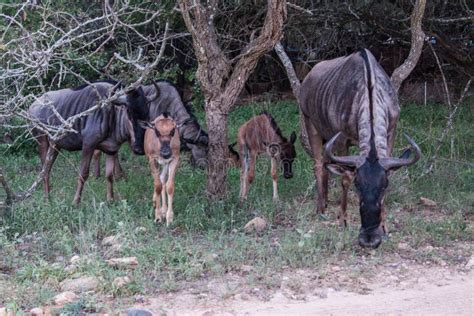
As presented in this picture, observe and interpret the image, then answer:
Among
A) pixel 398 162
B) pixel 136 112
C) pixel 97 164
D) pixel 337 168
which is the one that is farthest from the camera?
pixel 97 164

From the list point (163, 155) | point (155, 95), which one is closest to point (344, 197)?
point (163, 155)

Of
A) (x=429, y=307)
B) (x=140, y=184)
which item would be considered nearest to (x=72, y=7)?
(x=140, y=184)

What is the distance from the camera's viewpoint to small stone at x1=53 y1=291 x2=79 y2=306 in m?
5.19

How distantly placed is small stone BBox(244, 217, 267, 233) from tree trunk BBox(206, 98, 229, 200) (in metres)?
0.84

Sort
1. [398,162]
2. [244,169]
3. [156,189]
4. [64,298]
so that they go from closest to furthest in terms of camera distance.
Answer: [64,298]
[398,162]
[156,189]
[244,169]

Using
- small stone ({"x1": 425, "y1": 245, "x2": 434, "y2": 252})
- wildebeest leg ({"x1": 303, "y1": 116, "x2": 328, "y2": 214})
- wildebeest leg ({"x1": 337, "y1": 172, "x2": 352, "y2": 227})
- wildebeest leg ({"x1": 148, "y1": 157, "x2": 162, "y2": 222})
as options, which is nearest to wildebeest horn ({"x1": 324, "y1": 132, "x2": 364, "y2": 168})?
wildebeest leg ({"x1": 337, "y1": 172, "x2": 352, "y2": 227})

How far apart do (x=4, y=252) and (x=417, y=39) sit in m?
5.16

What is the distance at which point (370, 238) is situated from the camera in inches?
248

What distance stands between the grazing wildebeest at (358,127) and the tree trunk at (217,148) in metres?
1.10

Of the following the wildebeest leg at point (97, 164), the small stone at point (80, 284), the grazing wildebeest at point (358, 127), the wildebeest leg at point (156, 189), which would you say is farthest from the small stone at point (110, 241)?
the wildebeest leg at point (97, 164)

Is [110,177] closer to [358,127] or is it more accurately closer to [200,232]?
[200,232]

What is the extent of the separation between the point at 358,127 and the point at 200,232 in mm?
1848

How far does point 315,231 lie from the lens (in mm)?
7035

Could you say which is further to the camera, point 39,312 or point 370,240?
point 370,240
